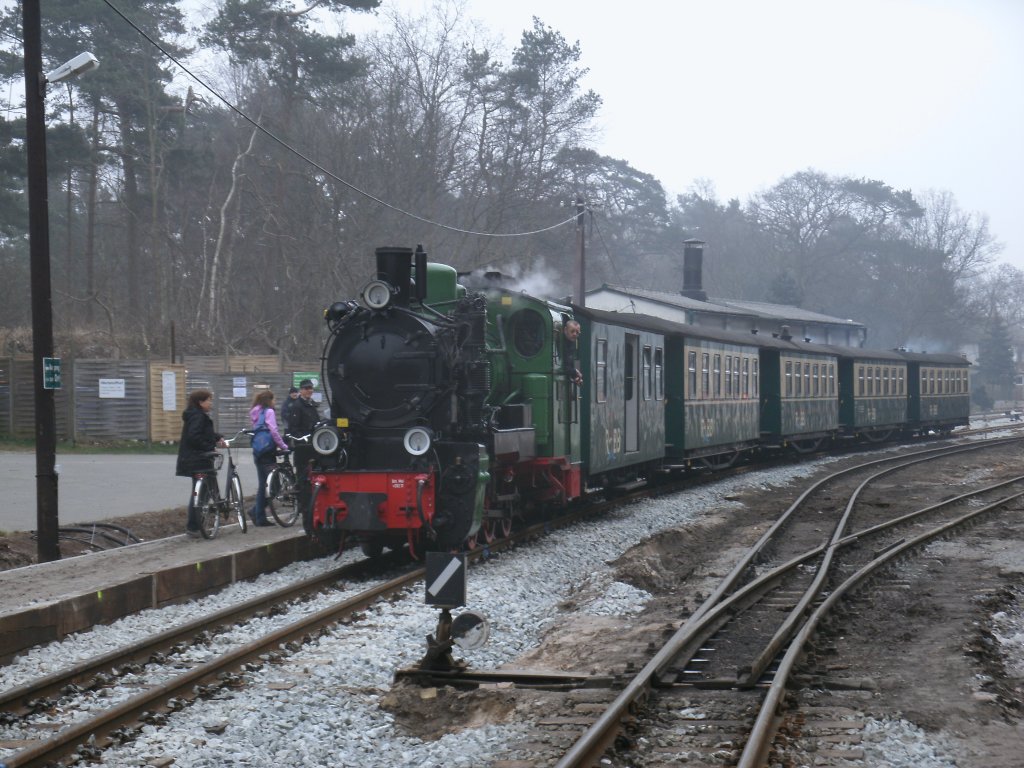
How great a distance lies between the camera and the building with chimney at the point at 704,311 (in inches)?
1738

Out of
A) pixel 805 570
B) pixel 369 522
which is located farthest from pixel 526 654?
pixel 805 570

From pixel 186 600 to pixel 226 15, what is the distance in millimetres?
26218

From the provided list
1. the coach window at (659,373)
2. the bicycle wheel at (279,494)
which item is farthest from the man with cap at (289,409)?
the coach window at (659,373)

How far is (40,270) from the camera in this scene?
10.8m

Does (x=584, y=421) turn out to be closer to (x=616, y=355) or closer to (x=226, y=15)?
(x=616, y=355)

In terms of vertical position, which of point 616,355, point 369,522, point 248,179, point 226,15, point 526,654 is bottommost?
point 526,654

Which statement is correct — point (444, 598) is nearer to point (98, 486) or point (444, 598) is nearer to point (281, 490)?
point (281, 490)

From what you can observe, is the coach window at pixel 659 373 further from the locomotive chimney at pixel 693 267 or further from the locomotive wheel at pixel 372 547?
the locomotive chimney at pixel 693 267

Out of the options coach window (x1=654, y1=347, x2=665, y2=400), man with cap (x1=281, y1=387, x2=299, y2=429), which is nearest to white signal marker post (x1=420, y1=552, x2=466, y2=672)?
man with cap (x1=281, y1=387, x2=299, y2=429)

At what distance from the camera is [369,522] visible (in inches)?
402

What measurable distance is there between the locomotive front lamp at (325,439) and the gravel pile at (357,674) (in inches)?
49.5

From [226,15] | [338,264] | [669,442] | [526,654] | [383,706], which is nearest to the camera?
[383,706]

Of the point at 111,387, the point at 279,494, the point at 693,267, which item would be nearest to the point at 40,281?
the point at 279,494

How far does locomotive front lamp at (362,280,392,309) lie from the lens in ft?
34.6
